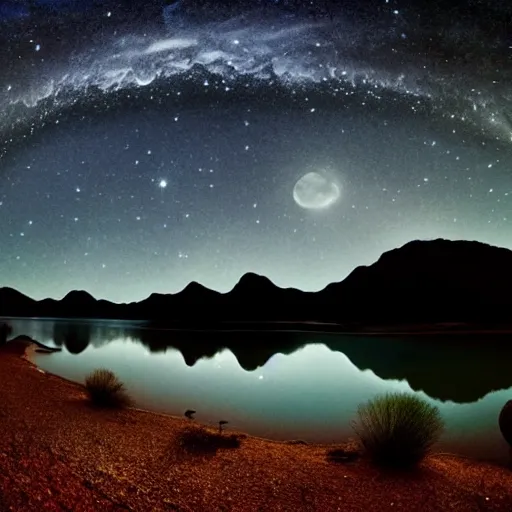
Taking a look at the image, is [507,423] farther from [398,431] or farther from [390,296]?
[390,296]

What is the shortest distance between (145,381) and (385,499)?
9950 millimetres

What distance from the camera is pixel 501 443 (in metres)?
6.19

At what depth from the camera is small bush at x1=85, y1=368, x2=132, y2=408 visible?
7.13 metres

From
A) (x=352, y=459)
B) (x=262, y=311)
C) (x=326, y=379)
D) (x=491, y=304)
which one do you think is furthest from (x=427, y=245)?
(x=352, y=459)

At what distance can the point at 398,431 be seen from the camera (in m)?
4.66

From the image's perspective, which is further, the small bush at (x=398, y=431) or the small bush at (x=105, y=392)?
the small bush at (x=105, y=392)

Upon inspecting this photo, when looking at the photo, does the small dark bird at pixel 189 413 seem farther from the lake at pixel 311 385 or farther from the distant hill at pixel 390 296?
the distant hill at pixel 390 296

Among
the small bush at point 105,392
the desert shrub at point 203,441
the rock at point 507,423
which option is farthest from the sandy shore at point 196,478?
the small bush at point 105,392

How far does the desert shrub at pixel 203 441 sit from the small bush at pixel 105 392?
2475 mm

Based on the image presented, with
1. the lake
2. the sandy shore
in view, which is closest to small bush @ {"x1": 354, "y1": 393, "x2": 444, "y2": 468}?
the sandy shore

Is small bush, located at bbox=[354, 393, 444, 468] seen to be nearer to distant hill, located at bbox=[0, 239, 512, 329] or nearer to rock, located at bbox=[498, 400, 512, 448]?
rock, located at bbox=[498, 400, 512, 448]

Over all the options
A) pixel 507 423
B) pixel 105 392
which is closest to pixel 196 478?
pixel 105 392

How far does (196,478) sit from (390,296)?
3239 inches

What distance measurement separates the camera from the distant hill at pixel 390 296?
68.6 meters
